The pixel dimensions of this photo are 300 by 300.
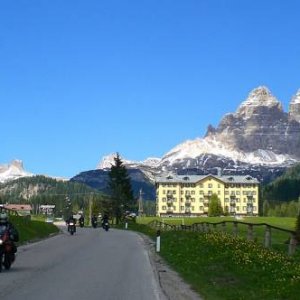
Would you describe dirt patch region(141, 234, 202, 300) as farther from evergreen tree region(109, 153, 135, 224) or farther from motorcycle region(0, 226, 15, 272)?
evergreen tree region(109, 153, 135, 224)

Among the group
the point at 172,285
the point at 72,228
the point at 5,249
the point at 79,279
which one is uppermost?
the point at 72,228

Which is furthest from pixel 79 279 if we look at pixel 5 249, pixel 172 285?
pixel 5 249

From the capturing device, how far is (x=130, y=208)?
105625 millimetres

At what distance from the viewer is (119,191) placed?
104 m

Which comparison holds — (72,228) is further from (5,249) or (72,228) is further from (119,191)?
(119,191)

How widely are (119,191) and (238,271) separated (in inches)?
3391

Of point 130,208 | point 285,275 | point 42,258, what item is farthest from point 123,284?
point 130,208

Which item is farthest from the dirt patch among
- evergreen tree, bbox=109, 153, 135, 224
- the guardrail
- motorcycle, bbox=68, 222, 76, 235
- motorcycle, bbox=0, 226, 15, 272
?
evergreen tree, bbox=109, 153, 135, 224

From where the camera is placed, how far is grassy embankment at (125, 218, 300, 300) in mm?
14289

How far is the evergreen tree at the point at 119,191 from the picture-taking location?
103 m

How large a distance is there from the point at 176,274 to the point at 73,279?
4.03m

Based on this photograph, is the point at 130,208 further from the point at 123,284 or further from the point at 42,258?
the point at 123,284

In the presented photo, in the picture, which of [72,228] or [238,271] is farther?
[72,228]

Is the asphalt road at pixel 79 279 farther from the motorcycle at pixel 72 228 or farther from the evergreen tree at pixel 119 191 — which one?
the evergreen tree at pixel 119 191
